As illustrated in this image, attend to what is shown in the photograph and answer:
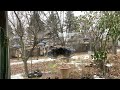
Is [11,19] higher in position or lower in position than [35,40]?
higher

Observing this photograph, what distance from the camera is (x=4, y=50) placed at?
13.1ft

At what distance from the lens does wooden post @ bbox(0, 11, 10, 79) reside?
Answer: 394 cm

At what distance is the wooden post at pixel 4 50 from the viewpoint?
3.94 meters

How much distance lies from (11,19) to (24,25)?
284 millimetres

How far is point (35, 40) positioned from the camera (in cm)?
419
